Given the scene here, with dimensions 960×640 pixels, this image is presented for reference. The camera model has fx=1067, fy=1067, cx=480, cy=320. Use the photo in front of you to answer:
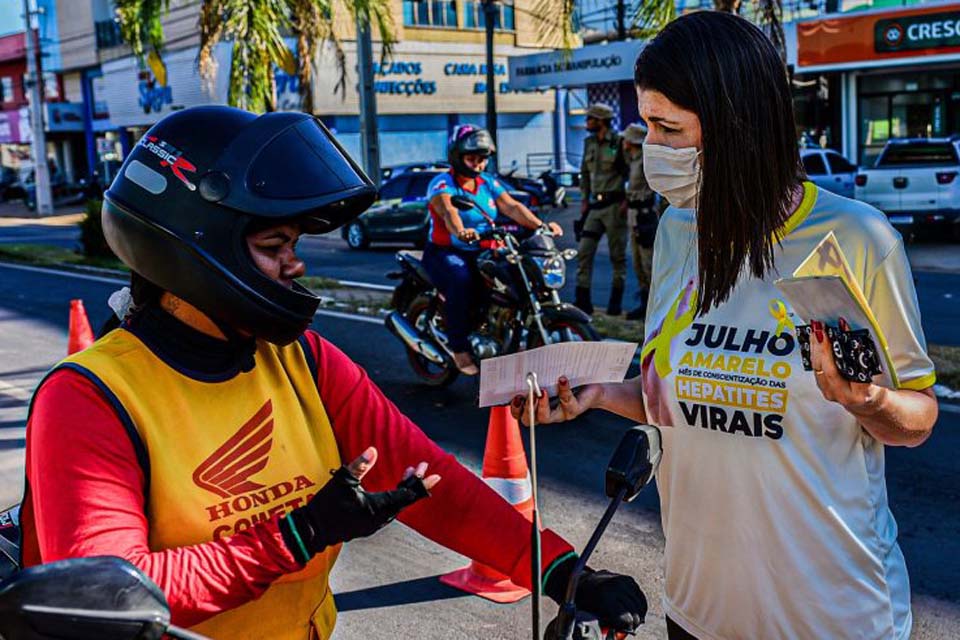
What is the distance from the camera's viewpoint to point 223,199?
6.27 ft

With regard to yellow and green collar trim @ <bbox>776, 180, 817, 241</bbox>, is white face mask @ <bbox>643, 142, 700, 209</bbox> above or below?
above

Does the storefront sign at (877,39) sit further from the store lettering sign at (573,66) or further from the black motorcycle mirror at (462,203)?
the black motorcycle mirror at (462,203)

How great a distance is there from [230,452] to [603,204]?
373 inches

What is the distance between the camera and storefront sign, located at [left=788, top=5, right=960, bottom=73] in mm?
22391

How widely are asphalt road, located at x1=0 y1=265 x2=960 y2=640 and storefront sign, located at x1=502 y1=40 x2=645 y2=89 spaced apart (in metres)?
18.0

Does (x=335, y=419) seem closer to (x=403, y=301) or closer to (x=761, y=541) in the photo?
(x=761, y=541)

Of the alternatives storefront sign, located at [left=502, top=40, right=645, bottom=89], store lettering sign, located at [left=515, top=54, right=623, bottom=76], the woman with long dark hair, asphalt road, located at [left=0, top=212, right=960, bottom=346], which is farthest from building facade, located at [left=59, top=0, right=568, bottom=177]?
the woman with long dark hair

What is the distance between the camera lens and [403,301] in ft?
28.1

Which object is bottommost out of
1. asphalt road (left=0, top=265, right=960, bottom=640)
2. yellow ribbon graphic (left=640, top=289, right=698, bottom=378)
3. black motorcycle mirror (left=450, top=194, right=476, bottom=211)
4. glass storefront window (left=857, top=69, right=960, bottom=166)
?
asphalt road (left=0, top=265, right=960, bottom=640)

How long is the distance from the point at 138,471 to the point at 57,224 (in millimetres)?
33892

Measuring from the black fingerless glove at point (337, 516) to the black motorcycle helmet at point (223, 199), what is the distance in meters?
0.44

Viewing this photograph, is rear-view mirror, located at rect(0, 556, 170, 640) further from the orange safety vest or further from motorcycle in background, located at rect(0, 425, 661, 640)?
the orange safety vest

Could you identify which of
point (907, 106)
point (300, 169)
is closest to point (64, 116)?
point (907, 106)

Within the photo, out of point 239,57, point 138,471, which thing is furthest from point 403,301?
point 138,471
